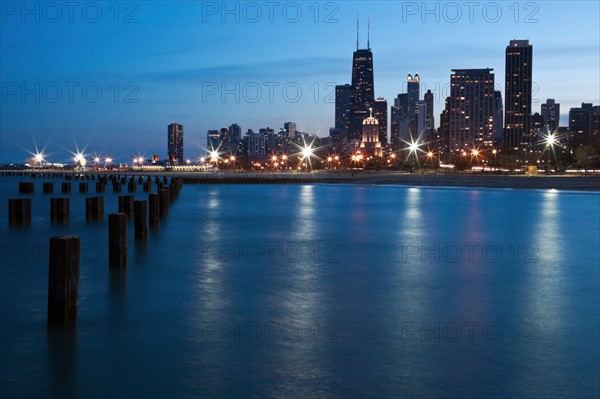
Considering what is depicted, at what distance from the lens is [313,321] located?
29.8ft

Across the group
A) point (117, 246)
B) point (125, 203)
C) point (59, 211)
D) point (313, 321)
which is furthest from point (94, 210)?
point (313, 321)

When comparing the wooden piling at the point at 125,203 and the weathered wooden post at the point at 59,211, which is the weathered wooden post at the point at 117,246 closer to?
the wooden piling at the point at 125,203

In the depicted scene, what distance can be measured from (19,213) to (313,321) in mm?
19484

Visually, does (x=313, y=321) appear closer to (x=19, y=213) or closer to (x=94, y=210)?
(x=94, y=210)

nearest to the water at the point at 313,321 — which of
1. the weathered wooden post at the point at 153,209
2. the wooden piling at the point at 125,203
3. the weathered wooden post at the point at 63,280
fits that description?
the weathered wooden post at the point at 63,280

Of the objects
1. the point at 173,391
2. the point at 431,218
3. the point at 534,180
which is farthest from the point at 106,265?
the point at 534,180

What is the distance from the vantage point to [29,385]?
21.3ft

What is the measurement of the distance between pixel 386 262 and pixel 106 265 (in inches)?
258

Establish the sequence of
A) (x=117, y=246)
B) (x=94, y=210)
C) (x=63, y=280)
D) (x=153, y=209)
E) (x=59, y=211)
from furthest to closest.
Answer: (x=59, y=211) → (x=94, y=210) → (x=153, y=209) → (x=117, y=246) → (x=63, y=280)

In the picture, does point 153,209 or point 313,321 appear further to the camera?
point 153,209

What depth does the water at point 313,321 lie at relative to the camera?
6570 millimetres

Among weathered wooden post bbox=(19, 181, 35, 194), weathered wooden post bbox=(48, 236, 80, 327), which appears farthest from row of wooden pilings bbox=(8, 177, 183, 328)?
weathered wooden post bbox=(19, 181, 35, 194)

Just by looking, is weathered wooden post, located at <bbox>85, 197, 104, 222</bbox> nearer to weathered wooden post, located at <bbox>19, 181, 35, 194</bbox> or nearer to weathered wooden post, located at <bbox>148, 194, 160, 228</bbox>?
weathered wooden post, located at <bbox>148, 194, 160, 228</bbox>

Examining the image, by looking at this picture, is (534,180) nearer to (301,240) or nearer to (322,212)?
(322,212)
